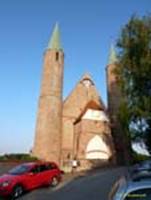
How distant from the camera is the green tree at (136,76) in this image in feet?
88.0

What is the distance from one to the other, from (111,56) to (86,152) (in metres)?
16.8

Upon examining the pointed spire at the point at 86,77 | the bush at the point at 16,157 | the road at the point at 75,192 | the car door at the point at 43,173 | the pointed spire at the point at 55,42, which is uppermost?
the pointed spire at the point at 55,42

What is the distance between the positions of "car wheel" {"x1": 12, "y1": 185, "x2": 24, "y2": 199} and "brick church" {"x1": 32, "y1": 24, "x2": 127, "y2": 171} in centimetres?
2063

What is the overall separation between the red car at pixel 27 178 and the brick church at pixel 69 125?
690 inches

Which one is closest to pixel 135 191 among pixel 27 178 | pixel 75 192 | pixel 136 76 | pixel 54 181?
pixel 75 192

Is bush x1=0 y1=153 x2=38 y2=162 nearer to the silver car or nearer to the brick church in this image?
the brick church

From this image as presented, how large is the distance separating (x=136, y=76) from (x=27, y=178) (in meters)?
11.9

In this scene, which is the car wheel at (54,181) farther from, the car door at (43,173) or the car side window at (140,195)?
the car side window at (140,195)

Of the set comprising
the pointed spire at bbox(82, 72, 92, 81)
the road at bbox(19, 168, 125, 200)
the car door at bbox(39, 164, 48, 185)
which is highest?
the pointed spire at bbox(82, 72, 92, 81)

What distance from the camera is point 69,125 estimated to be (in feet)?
151

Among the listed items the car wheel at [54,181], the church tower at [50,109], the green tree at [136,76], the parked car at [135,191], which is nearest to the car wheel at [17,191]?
the car wheel at [54,181]

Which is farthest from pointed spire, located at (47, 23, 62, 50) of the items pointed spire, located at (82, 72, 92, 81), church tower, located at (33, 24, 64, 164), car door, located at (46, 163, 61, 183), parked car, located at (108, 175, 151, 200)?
parked car, located at (108, 175, 151, 200)

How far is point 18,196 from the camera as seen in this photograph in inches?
768

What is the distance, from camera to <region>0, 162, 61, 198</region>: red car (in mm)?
19111
